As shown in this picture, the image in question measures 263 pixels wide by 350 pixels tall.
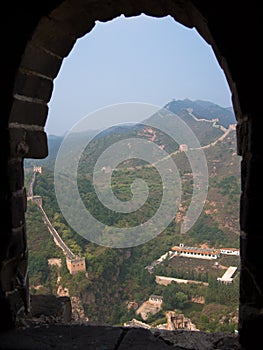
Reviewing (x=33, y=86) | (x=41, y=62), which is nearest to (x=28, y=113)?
(x=33, y=86)

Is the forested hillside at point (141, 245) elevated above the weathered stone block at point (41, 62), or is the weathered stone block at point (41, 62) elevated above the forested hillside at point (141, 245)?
the weathered stone block at point (41, 62)

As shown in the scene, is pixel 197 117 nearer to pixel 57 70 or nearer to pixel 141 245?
pixel 141 245

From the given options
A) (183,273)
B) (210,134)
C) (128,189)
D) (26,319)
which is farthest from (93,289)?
(26,319)

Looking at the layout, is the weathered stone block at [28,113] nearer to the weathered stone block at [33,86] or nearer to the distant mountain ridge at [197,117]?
the weathered stone block at [33,86]

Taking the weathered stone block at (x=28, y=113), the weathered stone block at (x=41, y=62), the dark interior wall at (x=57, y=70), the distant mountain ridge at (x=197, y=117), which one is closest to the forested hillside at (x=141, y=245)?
the distant mountain ridge at (x=197, y=117)

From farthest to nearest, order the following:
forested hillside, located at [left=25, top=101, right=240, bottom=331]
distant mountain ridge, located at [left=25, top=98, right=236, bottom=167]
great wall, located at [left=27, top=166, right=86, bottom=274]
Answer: distant mountain ridge, located at [left=25, top=98, right=236, bottom=167]
great wall, located at [left=27, top=166, right=86, bottom=274]
forested hillside, located at [left=25, top=101, right=240, bottom=331]

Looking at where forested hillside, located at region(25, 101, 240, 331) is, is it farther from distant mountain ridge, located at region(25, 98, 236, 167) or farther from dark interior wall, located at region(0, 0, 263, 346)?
dark interior wall, located at region(0, 0, 263, 346)

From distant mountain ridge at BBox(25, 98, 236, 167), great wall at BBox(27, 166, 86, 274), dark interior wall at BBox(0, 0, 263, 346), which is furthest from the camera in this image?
distant mountain ridge at BBox(25, 98, 236, 167)

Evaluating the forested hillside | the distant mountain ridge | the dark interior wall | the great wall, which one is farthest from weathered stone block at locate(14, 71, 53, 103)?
the distant mountain ridge

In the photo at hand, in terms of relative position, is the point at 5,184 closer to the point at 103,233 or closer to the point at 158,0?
the point at 158,0
